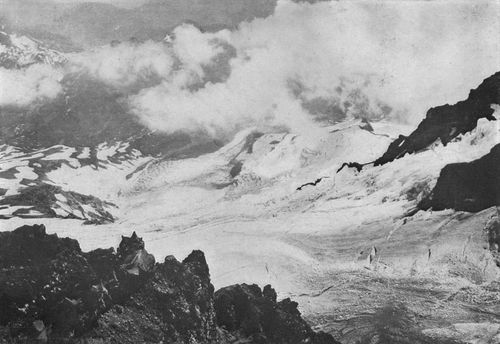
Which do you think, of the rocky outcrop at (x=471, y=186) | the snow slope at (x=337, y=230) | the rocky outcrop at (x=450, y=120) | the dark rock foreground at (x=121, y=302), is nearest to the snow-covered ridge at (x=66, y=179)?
the snow slope at (x=337, y=230)

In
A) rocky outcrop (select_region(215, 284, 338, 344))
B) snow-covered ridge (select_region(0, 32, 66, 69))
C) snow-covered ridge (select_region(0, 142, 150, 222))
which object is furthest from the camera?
snow-covered ridge (select_region(0, 32, 66, 69))

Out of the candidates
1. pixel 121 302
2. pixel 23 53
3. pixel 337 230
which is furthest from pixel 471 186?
pixel 23 53

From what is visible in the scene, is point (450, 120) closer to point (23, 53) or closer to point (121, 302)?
point (121, 302)

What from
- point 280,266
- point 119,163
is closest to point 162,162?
point 119,163

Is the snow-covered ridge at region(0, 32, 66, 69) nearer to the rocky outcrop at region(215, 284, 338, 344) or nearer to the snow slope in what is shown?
the snow slope

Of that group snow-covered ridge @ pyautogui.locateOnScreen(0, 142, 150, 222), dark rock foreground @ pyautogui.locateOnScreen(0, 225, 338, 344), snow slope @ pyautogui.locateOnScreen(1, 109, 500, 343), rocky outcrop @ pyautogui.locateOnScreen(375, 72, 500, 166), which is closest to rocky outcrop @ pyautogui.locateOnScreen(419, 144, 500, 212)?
snow slope @ pyautogui.locateOnScreen(1, 109, 500, 343)

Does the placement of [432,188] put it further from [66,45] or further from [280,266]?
[66,45]

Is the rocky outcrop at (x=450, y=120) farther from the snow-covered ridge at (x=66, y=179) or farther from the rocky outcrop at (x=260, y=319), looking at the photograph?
the snow-covered ridge at (x=66, y=179)
